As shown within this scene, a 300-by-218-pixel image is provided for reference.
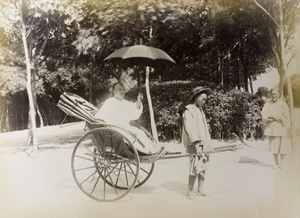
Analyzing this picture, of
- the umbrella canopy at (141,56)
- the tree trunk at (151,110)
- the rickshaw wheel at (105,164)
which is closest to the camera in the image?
the rickshaw wheel at (105,164)

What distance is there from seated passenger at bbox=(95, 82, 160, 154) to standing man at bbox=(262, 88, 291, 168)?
1.43 m

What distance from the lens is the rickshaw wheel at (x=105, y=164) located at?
4.21m

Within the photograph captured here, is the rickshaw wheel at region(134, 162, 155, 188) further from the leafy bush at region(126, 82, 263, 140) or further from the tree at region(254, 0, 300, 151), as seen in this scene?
the tree at region(254, 0, 300, 151)

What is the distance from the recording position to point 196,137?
4426 millimetres

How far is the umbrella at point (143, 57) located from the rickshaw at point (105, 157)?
410 mm

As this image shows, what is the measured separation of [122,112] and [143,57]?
2.29 feet

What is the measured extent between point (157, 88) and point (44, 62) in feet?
4.78

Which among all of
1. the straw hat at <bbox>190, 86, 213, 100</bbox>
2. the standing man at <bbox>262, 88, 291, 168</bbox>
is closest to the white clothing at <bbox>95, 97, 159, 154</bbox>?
the straw hat at <bbox>190, 86, 213, 100</bbox>

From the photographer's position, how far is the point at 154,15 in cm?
464

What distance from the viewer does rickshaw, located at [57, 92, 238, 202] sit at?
421 cm

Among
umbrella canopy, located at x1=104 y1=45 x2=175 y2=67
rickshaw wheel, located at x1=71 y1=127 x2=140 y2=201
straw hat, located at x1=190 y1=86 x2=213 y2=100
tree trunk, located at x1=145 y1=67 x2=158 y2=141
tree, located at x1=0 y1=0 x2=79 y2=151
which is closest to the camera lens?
rickshaw wheel, located at x1=71 y1=127 x2=140 y2=201

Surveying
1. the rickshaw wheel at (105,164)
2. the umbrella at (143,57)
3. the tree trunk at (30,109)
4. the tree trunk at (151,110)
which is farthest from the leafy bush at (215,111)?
the tree trunk at (30,109)

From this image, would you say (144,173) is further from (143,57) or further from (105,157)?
(143,57)

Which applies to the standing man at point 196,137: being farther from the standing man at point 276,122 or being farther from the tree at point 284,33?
the tree at point 284,33
